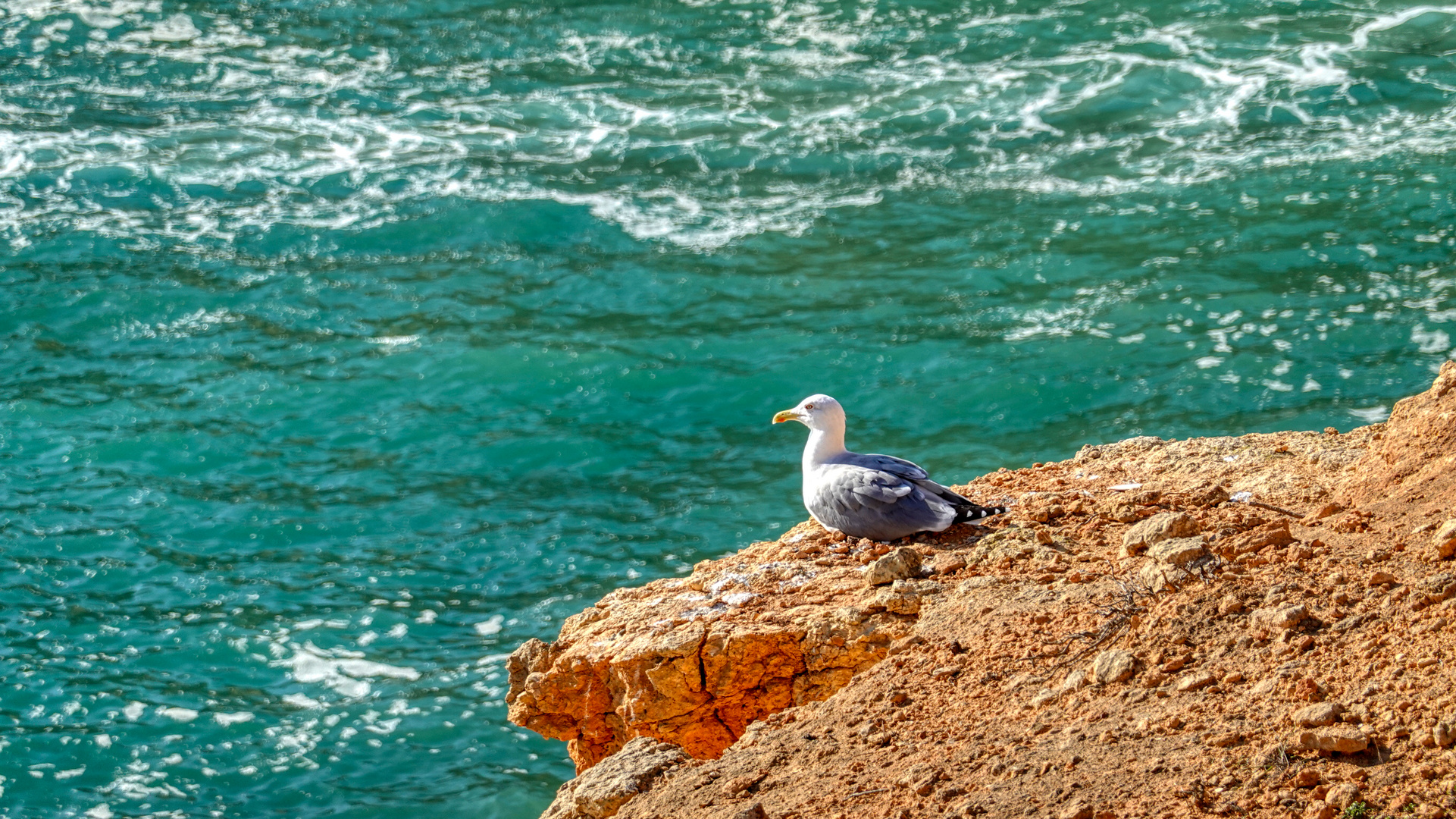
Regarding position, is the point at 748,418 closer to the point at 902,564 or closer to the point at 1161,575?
the point at 902,564

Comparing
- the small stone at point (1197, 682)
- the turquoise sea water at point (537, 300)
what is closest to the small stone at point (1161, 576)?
the small stone at point (1197, 682)

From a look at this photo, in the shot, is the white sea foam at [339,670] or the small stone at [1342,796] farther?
the white sea foam at [339,670]

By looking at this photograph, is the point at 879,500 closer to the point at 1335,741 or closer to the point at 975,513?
the point at 975,513

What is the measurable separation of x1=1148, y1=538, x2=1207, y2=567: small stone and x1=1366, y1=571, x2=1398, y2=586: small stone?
548mm

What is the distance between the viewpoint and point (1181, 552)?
15.6 ft

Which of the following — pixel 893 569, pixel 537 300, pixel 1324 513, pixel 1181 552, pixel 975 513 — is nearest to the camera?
pixel 1181 552

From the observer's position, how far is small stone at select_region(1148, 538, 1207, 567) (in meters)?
4.75

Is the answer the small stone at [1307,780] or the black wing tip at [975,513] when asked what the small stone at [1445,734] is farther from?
the black wing tip at [975,513]

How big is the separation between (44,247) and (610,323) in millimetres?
6299

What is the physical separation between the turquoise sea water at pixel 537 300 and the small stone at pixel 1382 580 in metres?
4.62

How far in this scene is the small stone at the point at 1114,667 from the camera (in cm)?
431

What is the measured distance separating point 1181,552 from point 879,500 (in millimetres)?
1405

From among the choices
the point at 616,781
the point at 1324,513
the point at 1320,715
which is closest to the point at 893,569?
the point at 616,781

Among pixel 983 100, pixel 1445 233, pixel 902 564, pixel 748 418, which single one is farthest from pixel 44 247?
pixel 1445 233
